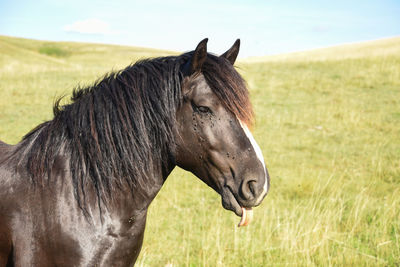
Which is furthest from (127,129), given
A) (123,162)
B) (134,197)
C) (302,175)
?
(302,175)

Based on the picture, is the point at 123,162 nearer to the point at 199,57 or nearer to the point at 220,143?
the point at 220,143

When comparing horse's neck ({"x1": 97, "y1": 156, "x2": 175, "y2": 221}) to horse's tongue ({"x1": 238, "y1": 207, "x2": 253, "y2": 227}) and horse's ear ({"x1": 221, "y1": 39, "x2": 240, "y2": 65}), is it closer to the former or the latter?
horse's tongue ({"x1": 238, "y1": 207, "x2": 253, "y2": 227})

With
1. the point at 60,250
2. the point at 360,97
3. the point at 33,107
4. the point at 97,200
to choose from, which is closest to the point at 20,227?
the point at 60,250

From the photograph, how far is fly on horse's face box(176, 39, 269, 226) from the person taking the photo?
6.24ft

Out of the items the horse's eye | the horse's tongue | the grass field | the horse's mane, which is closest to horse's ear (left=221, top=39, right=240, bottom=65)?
the horse's mane

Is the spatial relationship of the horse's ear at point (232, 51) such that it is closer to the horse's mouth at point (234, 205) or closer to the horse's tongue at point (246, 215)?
the horse's mouth at point (234, 205)

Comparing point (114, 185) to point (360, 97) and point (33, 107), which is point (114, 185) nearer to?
point (33, 107)

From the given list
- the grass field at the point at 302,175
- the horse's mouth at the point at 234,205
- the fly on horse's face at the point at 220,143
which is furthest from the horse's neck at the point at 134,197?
the grass field at the point at 302,175

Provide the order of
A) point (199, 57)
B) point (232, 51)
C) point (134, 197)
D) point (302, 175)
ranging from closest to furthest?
1. point (199, 57)
2. point (134, 197)
3. point (232, 51)
4. point (302, 175)

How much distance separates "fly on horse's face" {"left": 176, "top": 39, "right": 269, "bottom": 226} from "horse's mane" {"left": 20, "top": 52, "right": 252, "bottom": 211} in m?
0.05

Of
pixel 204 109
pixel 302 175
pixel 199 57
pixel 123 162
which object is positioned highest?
pixel 199 57

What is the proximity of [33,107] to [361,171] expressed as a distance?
10.8 metres

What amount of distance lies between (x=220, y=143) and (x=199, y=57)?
506 millimetres

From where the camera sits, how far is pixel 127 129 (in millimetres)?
1950
